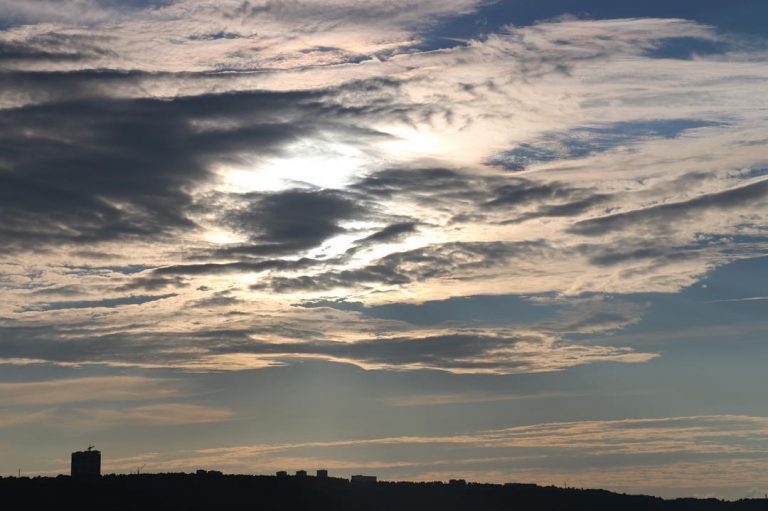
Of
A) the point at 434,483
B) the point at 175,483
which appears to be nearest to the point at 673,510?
the point at 434,483

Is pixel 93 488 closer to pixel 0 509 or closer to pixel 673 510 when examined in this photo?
pixel 0 509

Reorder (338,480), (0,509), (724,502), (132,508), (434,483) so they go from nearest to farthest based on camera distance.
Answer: (0,509) < (132,508) < (338,480) < (434,483) < (724,502)

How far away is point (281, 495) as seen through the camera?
121438 mm

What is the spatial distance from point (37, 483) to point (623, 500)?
3441 inches

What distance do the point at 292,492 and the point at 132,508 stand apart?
2324cm

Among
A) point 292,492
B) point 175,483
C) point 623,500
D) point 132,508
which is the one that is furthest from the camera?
point 623,500

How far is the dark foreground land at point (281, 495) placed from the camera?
104m

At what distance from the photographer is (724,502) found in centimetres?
17725

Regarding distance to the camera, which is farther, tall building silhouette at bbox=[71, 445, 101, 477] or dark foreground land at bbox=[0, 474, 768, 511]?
tall building silhouette at bbox=[71, 445, 101, 477]

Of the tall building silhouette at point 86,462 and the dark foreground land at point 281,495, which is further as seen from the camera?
the tall building silhouette at point 86,462

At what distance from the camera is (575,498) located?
507 feet

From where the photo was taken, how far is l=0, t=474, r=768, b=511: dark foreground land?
104 m

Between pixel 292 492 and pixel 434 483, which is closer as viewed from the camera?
pixel 292 492

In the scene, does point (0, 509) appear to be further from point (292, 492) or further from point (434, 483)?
point (434, 483)
